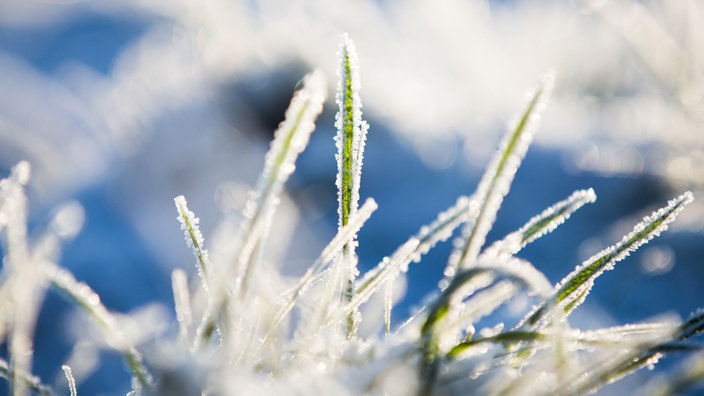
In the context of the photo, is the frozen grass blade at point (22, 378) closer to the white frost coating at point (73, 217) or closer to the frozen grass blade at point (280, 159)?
the frozen grass blade at point (280, 159)

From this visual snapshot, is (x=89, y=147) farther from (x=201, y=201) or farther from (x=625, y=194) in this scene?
(x=625, y=194)

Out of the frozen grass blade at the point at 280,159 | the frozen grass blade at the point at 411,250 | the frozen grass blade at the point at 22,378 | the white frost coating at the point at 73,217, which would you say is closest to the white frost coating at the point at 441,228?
the frozen grass blade at the point at 411,250

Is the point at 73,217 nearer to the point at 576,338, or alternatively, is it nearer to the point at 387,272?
the point at 387,272

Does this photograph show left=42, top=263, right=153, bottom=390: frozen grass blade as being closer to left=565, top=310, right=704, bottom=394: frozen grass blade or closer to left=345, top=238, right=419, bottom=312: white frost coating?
left=345, top=238, right=419, bottom=312: white frost coating

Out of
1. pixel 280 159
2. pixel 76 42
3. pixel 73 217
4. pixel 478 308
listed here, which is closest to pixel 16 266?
pixel 280 159

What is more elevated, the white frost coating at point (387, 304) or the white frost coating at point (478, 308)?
the white frost coating at point (387, 304)

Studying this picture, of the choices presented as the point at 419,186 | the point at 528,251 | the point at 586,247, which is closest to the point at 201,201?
the point at 419,186
